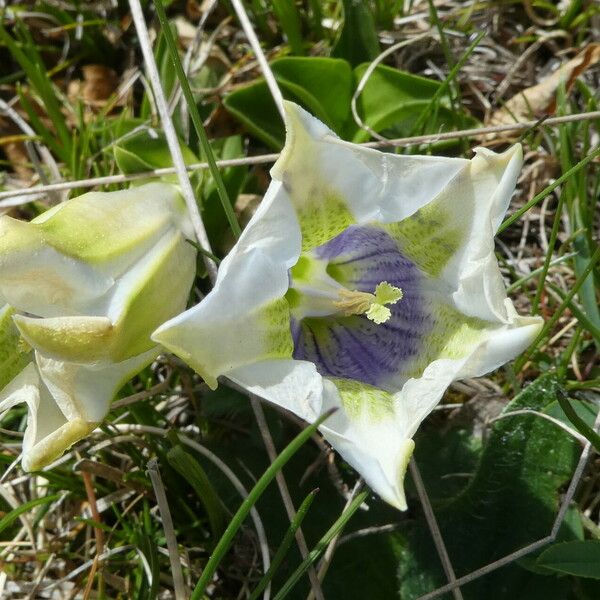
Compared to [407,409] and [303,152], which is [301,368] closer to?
[407,409]

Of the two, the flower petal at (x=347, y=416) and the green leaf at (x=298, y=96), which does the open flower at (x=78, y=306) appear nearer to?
the flower petal at (x=347, y=416)

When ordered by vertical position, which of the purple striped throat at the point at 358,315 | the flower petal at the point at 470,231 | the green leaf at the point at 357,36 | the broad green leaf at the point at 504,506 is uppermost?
the green leaf at the point at 357,36

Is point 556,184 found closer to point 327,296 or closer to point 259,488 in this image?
point 327,296

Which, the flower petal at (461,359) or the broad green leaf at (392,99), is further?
the broad green leaf at (392,99)

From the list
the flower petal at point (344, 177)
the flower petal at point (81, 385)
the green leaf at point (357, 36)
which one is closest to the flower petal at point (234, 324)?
the flower petal at point (344, 177)

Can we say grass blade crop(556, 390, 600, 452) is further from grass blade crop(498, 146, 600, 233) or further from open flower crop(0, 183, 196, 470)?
open flower crop(0, 183, 196, 470)

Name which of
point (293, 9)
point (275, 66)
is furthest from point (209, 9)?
point (275, 66)
